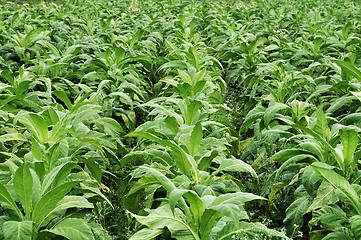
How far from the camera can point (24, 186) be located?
2.28m

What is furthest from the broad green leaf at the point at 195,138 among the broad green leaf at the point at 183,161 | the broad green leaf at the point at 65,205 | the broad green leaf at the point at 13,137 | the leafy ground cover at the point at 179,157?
the broad green leaf at the point at 13,137

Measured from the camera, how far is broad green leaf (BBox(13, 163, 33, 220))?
7.45ft

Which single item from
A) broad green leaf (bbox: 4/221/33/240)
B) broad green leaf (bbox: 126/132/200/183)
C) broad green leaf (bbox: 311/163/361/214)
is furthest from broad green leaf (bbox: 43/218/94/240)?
broad green leaf (bbox: 311/163/361/214)

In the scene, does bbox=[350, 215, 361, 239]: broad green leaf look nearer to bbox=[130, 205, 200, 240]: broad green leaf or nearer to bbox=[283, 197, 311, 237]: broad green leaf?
bbox=[283, 197, 311, 237]: broad green leaf

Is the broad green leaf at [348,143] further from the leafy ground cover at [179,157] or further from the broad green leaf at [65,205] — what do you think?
the broad green leaf at [65,205]

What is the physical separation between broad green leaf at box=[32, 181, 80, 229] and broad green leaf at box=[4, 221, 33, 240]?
0.13m

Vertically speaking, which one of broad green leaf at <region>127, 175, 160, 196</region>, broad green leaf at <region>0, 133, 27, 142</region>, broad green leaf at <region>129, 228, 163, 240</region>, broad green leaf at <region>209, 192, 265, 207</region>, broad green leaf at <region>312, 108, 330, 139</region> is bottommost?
broad green leaf at <region>127, 175, 160, 196</region>

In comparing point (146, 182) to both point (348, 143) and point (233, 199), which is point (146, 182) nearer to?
point (233, 199)

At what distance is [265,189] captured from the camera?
11.7 feet

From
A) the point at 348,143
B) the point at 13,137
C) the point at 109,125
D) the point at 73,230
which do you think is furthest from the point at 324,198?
the point at 13,137

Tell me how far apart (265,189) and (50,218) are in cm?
199

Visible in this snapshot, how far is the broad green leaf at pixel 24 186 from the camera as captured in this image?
227 cm

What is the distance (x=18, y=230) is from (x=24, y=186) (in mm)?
286

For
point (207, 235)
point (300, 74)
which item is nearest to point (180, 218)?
point (207, 235)
